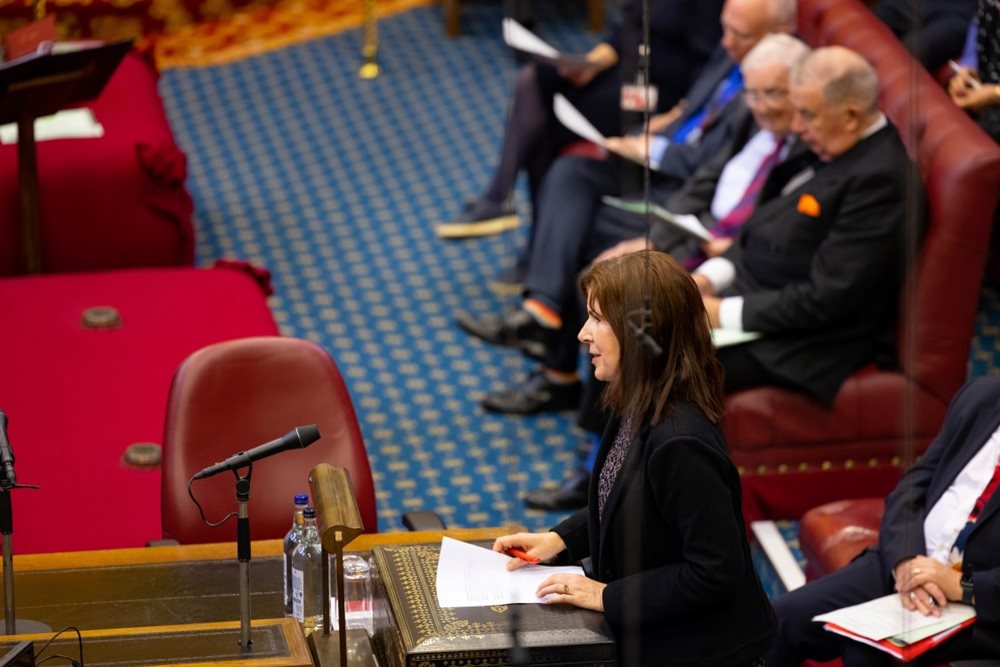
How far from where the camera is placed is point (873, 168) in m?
3.83

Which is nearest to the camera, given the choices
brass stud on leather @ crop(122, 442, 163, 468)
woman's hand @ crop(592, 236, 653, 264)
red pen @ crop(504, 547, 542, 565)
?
red pen @ crop(504, 547, 542, 565)

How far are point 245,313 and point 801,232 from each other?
1420mm

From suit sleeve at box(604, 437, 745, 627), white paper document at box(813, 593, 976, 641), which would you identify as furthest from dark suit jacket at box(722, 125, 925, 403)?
suit sleeve at box(604, 437, 745, 627)

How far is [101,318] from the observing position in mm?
4109

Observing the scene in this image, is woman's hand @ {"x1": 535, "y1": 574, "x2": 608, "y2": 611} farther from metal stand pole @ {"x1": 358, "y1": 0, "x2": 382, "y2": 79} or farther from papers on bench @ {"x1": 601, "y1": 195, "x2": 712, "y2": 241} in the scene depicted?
metal stand pole @ {"x1": 358, "y1": 0, "x2": 382, "y2": 79}

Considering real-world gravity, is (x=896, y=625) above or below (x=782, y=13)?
below

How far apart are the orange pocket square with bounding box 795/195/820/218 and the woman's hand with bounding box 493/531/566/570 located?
5.37 feet

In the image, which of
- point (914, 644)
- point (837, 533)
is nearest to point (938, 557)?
point (914, 644)

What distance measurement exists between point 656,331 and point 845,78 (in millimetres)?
1721

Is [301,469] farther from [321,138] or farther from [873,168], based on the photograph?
[321,138]

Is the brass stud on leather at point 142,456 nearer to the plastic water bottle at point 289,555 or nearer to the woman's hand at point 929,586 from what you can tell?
the plastic water bottle at point 289,555

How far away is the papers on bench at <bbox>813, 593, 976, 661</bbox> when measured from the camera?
2832 millimetres

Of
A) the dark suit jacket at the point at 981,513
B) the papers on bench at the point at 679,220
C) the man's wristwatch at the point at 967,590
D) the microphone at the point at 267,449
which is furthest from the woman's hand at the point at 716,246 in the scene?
the microphone at the point at 267,449

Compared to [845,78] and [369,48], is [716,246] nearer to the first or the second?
[845,78]
